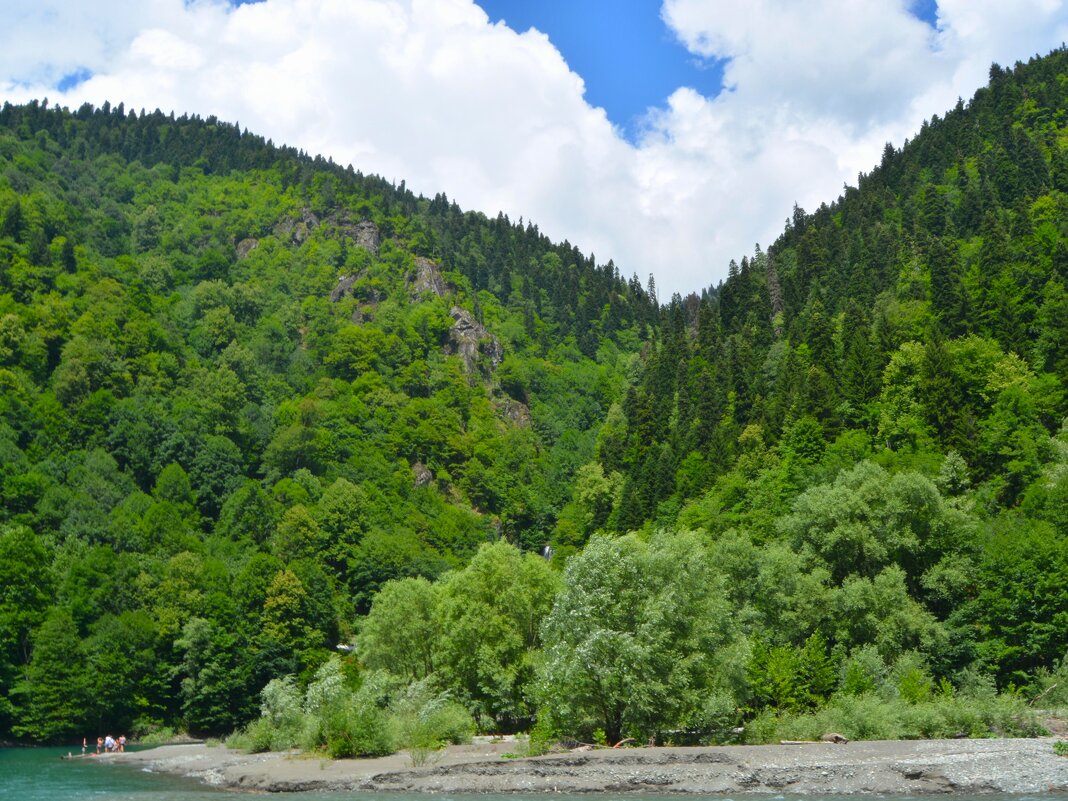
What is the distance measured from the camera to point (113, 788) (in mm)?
52625

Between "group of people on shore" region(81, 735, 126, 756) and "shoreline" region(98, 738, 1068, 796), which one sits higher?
"shoreline" region(98, 738, 1068, 796)

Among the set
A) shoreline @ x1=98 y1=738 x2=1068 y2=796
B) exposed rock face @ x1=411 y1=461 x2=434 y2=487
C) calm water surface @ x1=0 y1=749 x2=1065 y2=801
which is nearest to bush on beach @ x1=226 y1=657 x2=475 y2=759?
shoreline @ x1=98 y1=738 x2=1068 y2=796

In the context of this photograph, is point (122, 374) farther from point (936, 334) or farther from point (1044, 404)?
point (1044, 404)

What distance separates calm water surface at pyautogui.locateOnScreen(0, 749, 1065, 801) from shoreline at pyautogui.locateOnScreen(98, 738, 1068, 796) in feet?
4.24

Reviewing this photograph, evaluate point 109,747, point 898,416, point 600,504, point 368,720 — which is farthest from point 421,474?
point 368,720

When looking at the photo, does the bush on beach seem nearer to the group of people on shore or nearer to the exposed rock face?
the group of people on shore

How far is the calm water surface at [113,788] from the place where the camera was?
4181 cm

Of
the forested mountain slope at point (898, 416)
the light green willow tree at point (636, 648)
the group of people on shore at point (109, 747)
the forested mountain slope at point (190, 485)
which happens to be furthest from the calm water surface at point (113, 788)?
the forested mountain slope at point (898, 416)

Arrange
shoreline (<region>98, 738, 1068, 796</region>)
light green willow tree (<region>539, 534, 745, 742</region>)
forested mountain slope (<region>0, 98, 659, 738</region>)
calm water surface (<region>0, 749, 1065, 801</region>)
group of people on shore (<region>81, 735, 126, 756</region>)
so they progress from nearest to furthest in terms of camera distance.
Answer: shoreline (<region>98, 738, 1068, 796</region>)
calm water surface (<region>0, 749, 1065, 801</region>)
light green willow tree (<region>539, 534, 745, 742</region>)
group of people on shore (<region>81, 735, 126, 756</region>)
forested mountain slope (<region>0, 98, 659, 738</region>)

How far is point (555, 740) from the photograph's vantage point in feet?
163

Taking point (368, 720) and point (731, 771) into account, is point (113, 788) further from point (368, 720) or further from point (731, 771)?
point (731, 771)

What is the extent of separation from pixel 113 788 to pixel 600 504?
92.5 m

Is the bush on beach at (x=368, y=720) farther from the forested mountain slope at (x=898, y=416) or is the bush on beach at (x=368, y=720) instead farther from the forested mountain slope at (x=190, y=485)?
the forested mountain slope at (x=190, y=485)

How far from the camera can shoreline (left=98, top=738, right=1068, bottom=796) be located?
38.8 m
